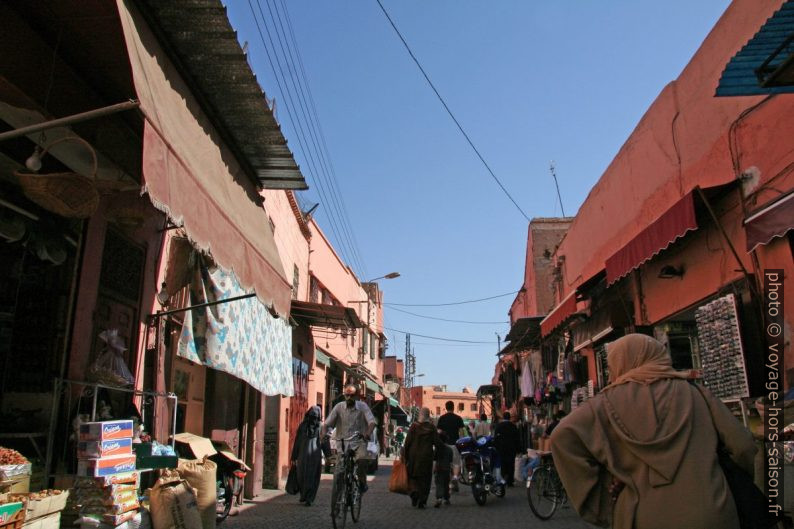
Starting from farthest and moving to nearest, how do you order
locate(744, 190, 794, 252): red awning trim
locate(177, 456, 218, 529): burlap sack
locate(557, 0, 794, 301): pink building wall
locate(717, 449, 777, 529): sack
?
locate(557, 0, 794, 301): pink building wall, locate(177, 456, 218, 529): burlap sack, locate(744, 190, 794, 252): red awning trim, locate(717, 449, 777, 529): sack

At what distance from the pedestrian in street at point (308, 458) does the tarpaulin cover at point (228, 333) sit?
108cm

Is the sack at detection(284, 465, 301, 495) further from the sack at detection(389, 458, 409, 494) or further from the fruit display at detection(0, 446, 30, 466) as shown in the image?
the fruit display at detection(0, 446, 30, 466)

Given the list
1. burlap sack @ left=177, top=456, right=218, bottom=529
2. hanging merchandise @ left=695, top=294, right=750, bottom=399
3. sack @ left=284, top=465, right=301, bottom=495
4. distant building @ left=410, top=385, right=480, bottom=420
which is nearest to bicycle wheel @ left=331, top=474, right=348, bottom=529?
burlap sack @ left=177, top=456, right=218, bottom=529

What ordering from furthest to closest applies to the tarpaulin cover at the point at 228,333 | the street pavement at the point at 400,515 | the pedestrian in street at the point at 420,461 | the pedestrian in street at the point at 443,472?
the pedestrian in street at the point at 443,472 < the pedestrian in street at the point at 420,461 < the street pavement at the point at 400,515 < the tarpaulin cover at the point at 228,333

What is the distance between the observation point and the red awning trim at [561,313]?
36.3 feet

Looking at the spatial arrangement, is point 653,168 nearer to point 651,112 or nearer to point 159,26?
point 651,112

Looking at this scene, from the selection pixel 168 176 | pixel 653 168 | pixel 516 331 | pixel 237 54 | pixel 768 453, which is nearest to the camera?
pixel 168 176

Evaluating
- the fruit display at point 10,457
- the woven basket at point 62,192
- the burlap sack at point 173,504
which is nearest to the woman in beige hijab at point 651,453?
the woven basket at point 62,192

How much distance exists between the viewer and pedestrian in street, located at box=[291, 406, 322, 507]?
9.79m

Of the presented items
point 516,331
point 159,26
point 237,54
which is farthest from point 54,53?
point 516,331

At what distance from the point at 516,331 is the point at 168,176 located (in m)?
13.2

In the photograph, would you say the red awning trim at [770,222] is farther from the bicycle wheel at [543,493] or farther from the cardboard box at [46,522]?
the cardboard box at [46,522]

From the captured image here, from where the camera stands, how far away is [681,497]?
2.32 meters

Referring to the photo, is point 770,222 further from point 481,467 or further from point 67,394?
point 67,394
